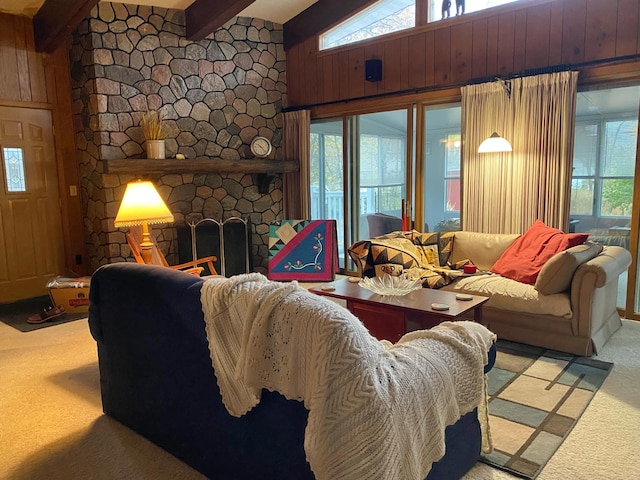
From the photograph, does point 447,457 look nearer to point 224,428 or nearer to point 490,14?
point 224,428

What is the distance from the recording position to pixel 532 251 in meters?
3.94

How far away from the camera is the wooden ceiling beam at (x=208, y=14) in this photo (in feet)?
15.8

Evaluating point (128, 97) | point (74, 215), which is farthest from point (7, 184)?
point (128, 97)

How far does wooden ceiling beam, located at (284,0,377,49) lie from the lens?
18.5ft

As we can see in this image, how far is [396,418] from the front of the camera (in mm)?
1467

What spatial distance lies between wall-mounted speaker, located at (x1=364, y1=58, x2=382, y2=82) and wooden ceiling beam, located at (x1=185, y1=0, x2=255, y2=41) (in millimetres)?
1460

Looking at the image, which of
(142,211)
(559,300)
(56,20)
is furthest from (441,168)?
(56,20)

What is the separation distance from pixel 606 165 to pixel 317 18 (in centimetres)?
363

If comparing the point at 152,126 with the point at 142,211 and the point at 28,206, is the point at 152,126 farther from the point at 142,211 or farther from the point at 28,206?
the point at 142,211

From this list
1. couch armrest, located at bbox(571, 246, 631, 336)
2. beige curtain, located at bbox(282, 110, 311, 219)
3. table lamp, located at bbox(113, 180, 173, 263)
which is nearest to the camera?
couch armrest, located at bbox(571, 246, 631, 336)

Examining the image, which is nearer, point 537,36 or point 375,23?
point 537,36

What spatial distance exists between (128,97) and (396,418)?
15.9 ft

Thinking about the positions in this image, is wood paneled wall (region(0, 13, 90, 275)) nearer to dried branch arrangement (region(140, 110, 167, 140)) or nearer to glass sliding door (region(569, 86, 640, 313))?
dried branch arrangement (region(140, 110, 167, 140))

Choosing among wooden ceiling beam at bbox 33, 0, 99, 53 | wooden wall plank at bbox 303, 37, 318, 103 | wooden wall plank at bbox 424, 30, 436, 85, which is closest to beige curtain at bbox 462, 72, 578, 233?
wooden wall plank at bbox 424, 30, 436, 85
